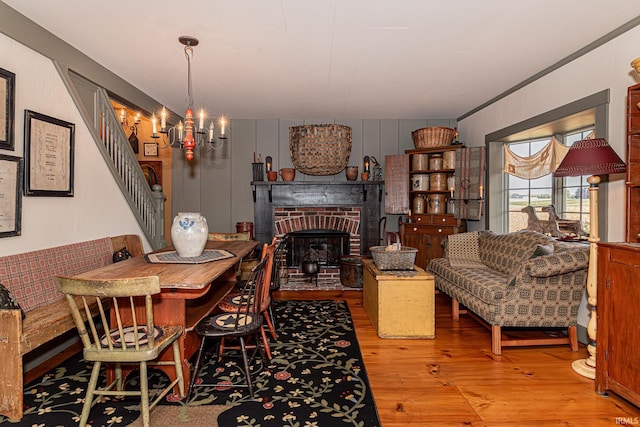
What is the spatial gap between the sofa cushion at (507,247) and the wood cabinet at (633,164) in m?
0.79

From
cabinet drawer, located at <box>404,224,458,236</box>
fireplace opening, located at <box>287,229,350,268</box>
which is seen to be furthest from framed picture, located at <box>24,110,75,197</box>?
cabinet drawer, located at <box>404,224,458,236</box>

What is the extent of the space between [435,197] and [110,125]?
4.13 m

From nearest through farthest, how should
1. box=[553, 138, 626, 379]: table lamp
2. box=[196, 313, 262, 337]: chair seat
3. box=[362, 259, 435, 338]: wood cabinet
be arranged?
1. box=[196, 313, 262, 337]: chair seat
2. box=[553, 138, 626, 379]: table lamp
3. box=[362, 259, 435, 338]: wood cabinet

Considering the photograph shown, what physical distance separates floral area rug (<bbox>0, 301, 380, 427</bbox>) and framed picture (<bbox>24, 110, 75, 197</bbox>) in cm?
136

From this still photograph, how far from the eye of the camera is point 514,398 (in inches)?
93.4

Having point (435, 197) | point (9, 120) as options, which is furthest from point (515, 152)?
point (9, 120)

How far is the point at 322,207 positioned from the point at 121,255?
3.16 m

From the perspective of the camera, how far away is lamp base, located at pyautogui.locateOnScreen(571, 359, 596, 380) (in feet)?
8.64

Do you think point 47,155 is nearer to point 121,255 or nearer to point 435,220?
point 121,255

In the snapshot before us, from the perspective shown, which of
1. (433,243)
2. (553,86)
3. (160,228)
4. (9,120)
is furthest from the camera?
(433,243)

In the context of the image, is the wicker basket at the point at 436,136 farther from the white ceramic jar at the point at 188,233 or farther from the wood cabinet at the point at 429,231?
the white ceramic jar at the point at 188,233

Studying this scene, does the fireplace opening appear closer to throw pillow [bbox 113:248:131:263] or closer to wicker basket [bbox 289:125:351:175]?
wicker basket [bbox 289:125:351:175]

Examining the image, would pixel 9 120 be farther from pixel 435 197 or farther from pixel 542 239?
pixel 435 197

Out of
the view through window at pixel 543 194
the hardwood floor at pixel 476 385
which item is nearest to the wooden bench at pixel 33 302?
the hardwood floor at pixel 476 385
